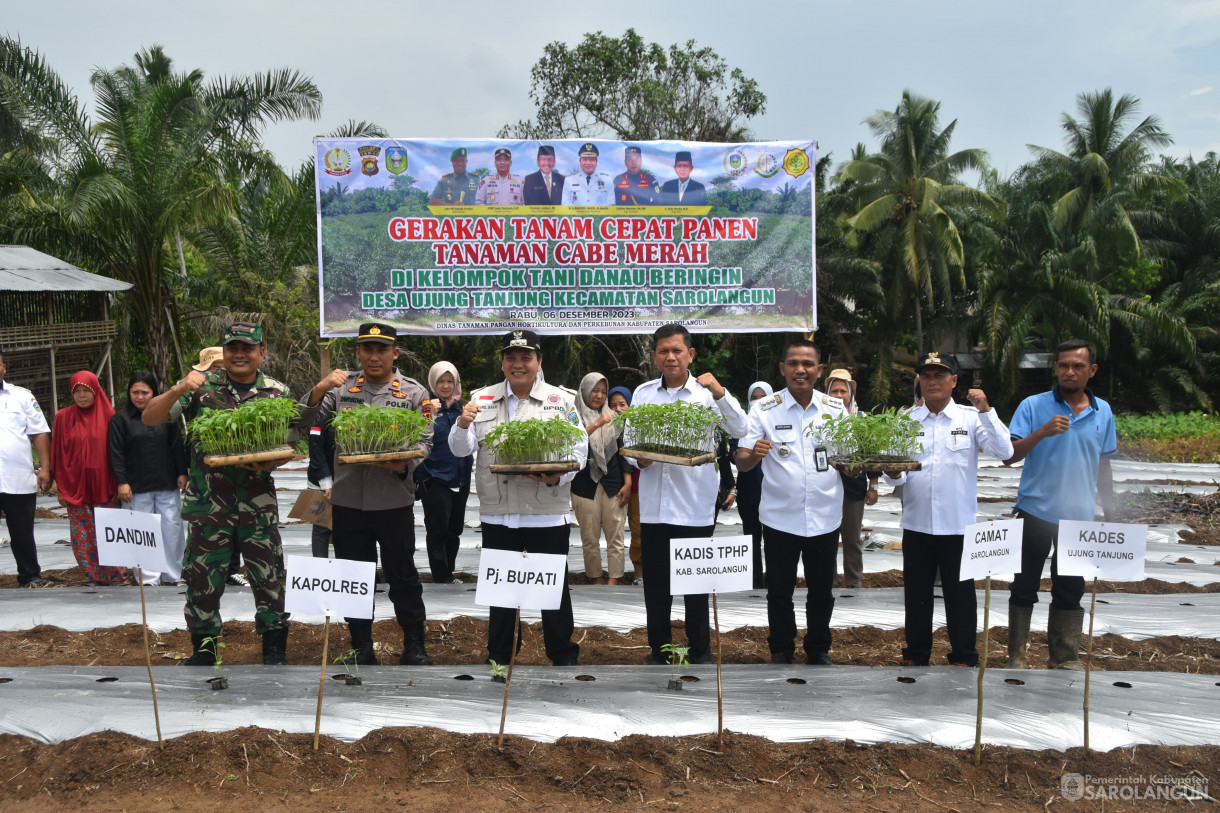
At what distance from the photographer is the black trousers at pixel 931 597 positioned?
4.74 m

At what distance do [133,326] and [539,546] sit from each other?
16.8 m

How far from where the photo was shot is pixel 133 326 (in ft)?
60.3

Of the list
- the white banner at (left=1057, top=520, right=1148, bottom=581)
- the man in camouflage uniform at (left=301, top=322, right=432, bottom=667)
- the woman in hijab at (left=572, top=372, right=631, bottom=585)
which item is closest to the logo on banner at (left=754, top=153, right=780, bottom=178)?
the woman in hijab at (left=572, top=372, right=631, bottom=585)

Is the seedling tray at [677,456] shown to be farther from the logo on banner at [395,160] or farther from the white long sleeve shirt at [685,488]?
the logo on banner at [395,160]

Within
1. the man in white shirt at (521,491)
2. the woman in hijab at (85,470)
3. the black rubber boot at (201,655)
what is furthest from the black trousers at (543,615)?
the woman in hijab at (85,470)

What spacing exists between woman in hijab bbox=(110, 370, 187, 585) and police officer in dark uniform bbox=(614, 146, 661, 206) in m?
4.41

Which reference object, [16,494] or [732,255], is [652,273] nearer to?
[732,255]

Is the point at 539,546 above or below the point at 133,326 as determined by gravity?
below

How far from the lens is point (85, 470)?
22.4 ft

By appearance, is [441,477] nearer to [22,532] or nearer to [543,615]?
[543,615]

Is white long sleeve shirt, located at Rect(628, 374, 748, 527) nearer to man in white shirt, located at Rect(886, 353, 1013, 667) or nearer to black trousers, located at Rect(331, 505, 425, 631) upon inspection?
man in white shirt, located at Rect(886, 353, 1013, 667)

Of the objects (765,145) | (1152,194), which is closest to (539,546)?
(765,145)

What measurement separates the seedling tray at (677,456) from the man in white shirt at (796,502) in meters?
0.32

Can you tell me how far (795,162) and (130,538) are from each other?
688cm
